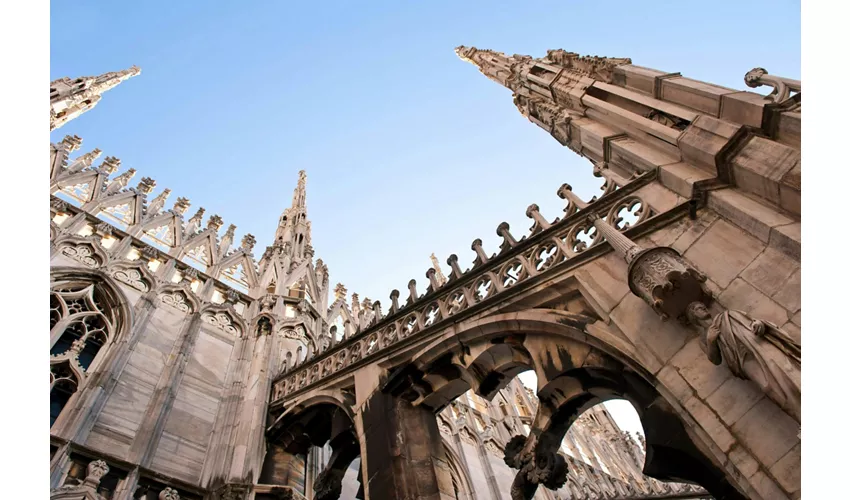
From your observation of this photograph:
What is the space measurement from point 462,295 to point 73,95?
56.1ft

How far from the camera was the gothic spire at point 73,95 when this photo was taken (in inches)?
648

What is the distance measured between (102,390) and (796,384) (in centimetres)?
948

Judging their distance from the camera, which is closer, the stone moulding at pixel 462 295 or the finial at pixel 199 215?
the stone moulding at pixel 462 295

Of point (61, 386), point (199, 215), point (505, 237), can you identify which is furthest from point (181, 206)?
point (505, 237)

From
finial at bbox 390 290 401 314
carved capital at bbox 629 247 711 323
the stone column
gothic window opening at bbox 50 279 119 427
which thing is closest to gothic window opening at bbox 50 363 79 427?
gothic window opening at bbox 50 279 119 427

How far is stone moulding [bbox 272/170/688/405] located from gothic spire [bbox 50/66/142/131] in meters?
11.7

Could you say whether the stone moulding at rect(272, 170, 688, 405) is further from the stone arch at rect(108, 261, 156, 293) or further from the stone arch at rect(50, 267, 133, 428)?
the stone arch at rect(108, 261, 156, 293)

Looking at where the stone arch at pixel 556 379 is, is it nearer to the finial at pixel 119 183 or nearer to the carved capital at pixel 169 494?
the carved capital at pixel 169 494

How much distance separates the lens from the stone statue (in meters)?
3.73

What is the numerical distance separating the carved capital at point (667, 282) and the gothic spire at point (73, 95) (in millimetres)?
16626

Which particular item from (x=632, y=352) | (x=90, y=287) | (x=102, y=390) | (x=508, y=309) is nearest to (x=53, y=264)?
(x=90, y=287)

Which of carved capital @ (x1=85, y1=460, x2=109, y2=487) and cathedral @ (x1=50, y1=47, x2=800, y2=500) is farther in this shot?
carved capital @ (x1=85, y1=460, x2=109, y2=487)

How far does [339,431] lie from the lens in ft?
29.1

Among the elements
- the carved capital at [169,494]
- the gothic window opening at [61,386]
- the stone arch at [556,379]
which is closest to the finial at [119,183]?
the gothic window opening at [61,386]
